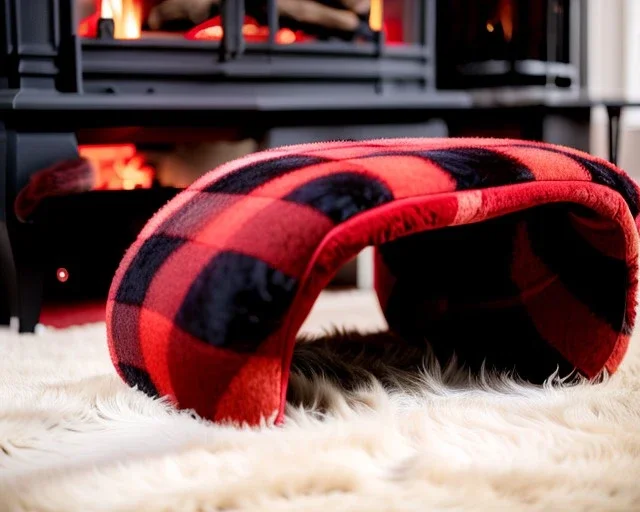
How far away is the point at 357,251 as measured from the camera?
73 cm

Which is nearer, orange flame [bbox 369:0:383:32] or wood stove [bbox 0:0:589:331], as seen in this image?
wood stove [bbox 0:0:589:331]

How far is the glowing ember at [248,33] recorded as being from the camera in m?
1.71

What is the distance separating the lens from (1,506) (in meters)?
0.62

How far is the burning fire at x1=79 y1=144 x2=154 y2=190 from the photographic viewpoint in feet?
5.23

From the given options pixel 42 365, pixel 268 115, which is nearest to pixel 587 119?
pixel 268 115

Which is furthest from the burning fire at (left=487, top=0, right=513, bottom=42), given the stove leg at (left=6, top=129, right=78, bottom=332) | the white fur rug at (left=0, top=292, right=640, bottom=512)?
the white fur rug at (left=0, top=292, right=640, bottom=512)

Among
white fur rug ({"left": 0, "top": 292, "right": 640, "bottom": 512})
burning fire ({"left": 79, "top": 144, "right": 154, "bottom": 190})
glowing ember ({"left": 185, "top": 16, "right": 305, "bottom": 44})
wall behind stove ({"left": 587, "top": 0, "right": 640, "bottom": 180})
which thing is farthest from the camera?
→ wall behind stove ({"left": 587, "top": 0, "right": 640, "bottom": 180})

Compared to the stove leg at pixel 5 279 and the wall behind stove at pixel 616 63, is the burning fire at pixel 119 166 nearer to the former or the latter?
the stove leg at pixel 5 279

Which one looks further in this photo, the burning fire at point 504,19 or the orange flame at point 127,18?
the burning fire at point 504,19

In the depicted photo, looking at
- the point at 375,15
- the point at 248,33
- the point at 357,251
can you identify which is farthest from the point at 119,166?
the point at 357,251

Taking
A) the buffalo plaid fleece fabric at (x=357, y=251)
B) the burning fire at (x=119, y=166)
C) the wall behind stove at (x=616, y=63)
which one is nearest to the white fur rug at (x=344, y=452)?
the buffalo plaid fleece fabric at (x=357, y=251)

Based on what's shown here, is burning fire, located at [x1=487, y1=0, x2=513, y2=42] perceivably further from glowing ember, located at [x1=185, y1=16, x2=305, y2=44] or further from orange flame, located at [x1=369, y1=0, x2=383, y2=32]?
glowing ember, located at [x1=185, y1=16, x2=305, y2=44]

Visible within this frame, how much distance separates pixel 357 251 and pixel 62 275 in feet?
2.88

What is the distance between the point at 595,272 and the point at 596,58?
2.06m
